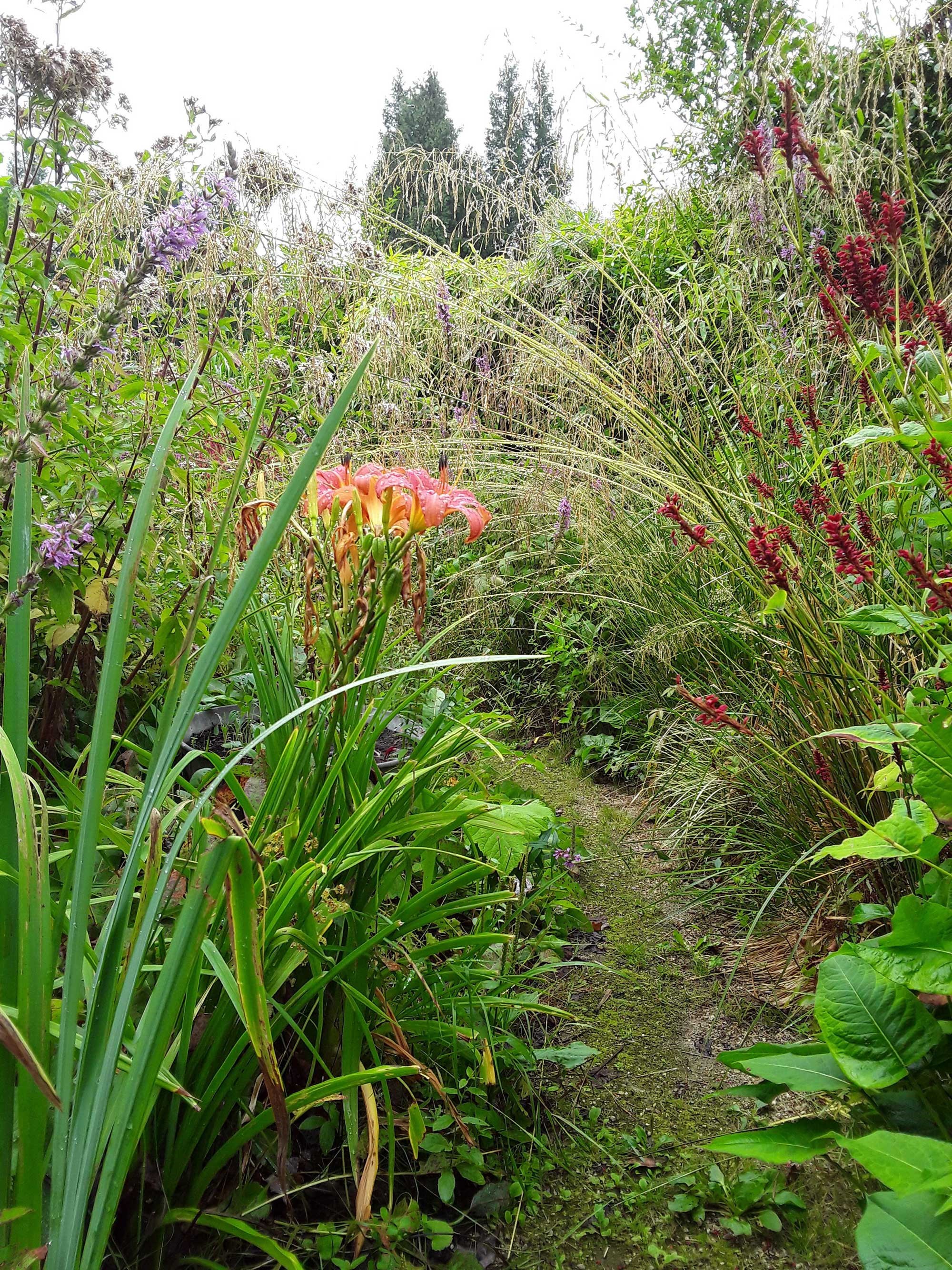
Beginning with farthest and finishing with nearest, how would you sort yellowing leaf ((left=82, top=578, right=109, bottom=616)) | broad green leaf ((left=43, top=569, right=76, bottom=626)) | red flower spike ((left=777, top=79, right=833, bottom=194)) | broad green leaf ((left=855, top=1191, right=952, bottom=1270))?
yellowing leaf ((left=82, top=578, right=109, bottom=616))
broad green leaf ((left=43, top=569, right=76, bottom=626))
red flower spike ((left=777, top=79, right=833, bottom=194))
broad green leaf ((left=855, top=1191, right=952, bottom=1270))

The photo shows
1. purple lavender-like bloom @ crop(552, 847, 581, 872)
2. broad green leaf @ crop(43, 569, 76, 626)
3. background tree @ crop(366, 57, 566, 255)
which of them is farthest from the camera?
background tree @ crop(366, 57, 566, 255)

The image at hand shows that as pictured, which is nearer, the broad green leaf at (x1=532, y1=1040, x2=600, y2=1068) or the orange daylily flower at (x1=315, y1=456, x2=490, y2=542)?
→ the orange daylily flower at (x1=315, y1=456, x2=490, y2=542)

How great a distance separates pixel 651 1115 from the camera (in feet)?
4.15

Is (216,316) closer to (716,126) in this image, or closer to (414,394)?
(414,394)

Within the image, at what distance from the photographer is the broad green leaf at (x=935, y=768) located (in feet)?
2.98

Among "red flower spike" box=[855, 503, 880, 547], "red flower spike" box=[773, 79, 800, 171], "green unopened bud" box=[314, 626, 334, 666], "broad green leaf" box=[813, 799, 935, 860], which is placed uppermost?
"red flower spike" box=[773, 79, 800, 171]

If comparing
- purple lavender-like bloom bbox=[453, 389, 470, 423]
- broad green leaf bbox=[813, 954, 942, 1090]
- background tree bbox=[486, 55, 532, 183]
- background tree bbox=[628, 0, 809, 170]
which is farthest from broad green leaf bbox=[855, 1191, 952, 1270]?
background tree bbox=[486, 55, 532, 183]

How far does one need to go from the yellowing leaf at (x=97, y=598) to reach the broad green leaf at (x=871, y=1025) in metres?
1.35

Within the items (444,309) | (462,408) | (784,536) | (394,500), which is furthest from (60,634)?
(462,408)

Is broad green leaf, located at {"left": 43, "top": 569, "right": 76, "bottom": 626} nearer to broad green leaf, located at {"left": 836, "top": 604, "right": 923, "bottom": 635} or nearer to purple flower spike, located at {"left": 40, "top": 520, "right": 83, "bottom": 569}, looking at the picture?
purple flower spike, located at {"left": 40, "top": 520, "right": 83, "bottom": 569}

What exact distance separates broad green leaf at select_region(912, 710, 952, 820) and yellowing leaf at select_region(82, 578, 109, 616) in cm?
137

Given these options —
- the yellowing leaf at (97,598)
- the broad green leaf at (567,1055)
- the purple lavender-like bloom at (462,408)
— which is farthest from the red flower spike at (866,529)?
the purple lavender-like bloom at (462,408)

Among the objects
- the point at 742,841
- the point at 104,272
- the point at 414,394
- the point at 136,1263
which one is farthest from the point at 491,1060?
the point at 414,394

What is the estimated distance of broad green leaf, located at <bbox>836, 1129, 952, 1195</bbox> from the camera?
2.19 feet
